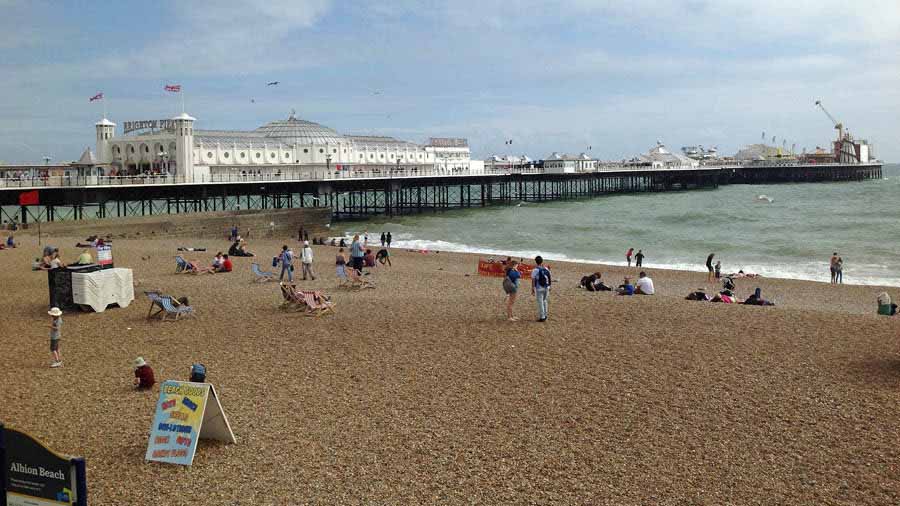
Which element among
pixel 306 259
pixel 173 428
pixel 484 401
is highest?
pixel 306 259

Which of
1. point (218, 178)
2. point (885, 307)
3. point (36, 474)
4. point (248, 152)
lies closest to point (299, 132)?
point (248, 152)

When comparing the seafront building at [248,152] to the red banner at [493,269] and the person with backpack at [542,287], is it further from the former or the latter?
the person with backpack at [542,287]

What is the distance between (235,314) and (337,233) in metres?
27.1

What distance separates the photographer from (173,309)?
11242 mm

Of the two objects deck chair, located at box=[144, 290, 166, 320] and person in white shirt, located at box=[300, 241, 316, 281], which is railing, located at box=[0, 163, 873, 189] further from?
deck chair, located at box=[144, 290, 166, 320]

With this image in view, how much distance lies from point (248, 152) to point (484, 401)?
42290 millimetres

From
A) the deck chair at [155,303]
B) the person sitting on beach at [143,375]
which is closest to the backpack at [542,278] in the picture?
the person sitting on beach at [143,375]

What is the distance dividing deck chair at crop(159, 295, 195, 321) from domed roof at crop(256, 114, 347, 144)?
42894mm

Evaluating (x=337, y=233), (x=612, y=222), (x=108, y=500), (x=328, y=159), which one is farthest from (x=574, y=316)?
(x=328, y=159)

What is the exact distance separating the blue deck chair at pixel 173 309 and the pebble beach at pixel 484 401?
0.28 m

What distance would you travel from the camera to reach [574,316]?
437 inches

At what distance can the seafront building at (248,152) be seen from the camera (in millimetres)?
41500

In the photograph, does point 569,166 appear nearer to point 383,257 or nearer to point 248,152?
point 248,152

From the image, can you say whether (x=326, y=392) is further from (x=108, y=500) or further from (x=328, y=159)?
(x=328, y=159)
